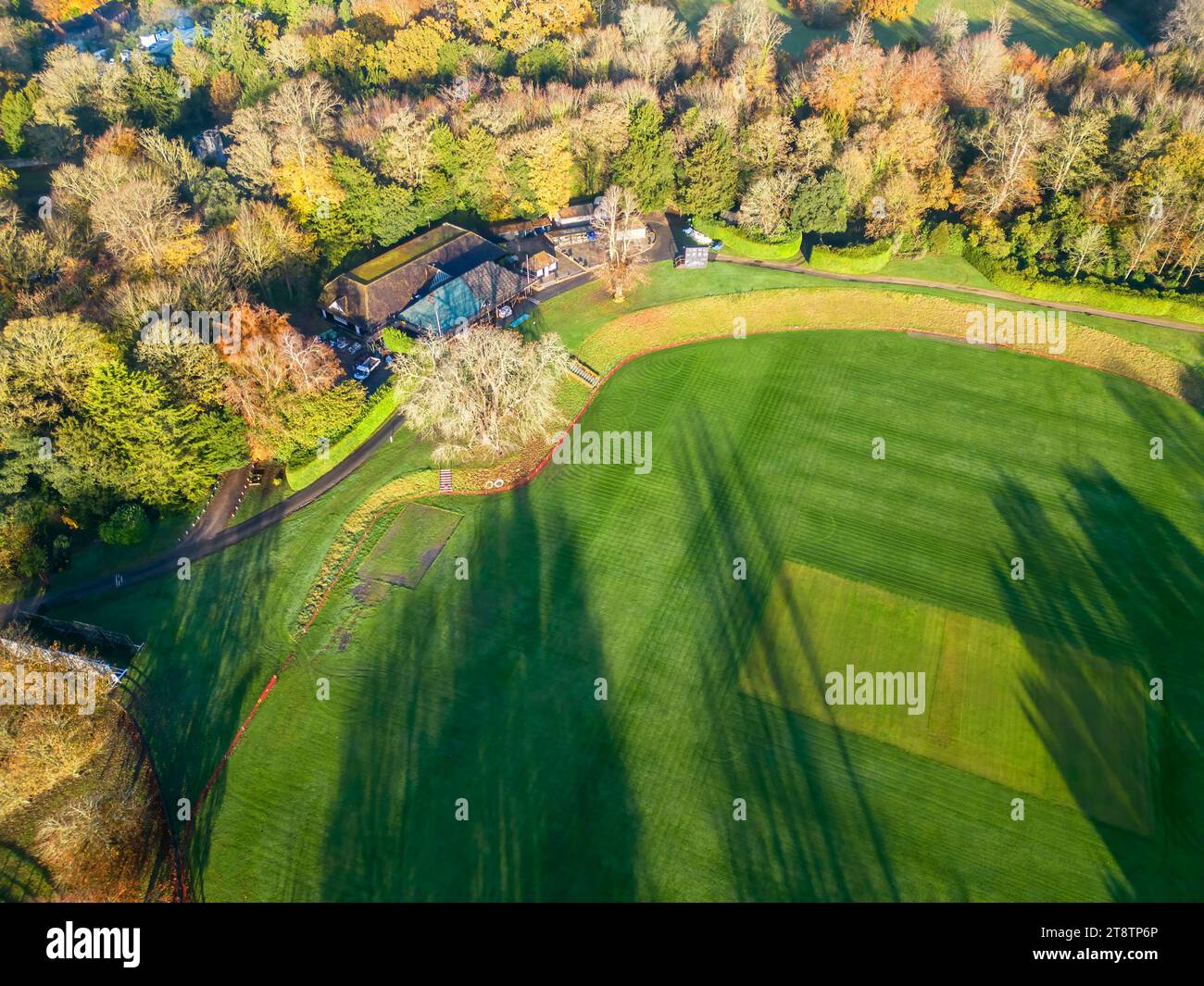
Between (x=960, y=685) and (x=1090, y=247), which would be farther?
(x=1090, y=247)

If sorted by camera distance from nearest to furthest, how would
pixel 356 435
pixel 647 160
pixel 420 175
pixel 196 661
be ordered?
pixel 196 661 < pixel 356 435 < pixel 647 160 < pixel 420 175

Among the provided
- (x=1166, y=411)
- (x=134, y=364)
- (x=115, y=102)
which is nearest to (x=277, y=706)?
(x=134, y=364)

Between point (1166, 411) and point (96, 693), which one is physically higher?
point (1166, 411)

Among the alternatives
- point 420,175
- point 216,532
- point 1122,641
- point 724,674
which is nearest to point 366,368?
point 216,532

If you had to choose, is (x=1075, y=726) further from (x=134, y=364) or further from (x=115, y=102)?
(x=115, y=102)

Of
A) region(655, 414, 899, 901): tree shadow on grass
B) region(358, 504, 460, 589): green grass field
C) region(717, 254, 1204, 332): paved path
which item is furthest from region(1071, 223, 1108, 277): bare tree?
region(358, 504, 460, 589): green grass field

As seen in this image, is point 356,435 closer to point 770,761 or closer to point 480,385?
point 480,385

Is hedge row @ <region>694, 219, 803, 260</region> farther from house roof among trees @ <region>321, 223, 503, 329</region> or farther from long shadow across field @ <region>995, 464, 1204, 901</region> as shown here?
long shadow across field @ <region>995, 464, 1204, 901</region>

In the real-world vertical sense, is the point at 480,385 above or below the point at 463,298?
below
